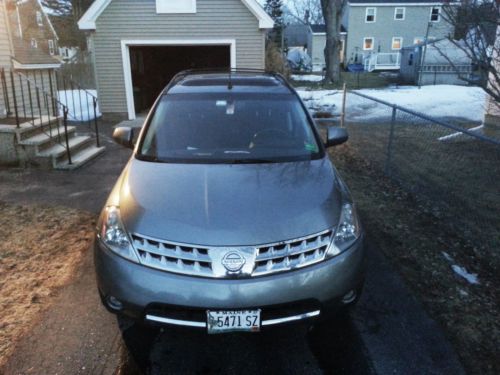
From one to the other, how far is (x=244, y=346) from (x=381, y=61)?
130 ft

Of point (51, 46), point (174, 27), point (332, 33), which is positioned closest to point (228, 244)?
point (174, 27)

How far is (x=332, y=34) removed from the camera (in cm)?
2612

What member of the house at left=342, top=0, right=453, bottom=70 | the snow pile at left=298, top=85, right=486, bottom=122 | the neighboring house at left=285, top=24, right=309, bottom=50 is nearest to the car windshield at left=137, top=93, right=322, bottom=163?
the snow pile at left=298, top=85, right=486, bottom=122

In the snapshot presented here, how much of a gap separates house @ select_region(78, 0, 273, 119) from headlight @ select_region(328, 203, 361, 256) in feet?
34.0

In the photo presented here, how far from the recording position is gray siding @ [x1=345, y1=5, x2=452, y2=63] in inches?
1491

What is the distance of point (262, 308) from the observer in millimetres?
2373

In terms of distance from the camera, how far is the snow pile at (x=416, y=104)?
1447 cm

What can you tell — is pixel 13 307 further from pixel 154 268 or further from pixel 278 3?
pixel 278 3

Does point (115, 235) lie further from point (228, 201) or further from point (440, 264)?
point (440, 264)

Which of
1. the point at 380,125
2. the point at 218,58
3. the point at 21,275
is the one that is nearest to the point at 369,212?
the point at 21,275

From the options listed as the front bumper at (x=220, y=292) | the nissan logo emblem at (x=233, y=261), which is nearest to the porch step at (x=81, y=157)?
the front bumper at (x=220, y=292)

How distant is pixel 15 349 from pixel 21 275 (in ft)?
3.57

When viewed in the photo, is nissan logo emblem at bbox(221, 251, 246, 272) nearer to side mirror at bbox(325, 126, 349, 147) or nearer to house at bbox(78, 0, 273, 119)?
side mirror at bbox(325, 126, 349, 147)

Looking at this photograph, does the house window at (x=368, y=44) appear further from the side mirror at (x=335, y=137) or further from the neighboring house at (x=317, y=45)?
the side mirror at (x=335, y=137)
